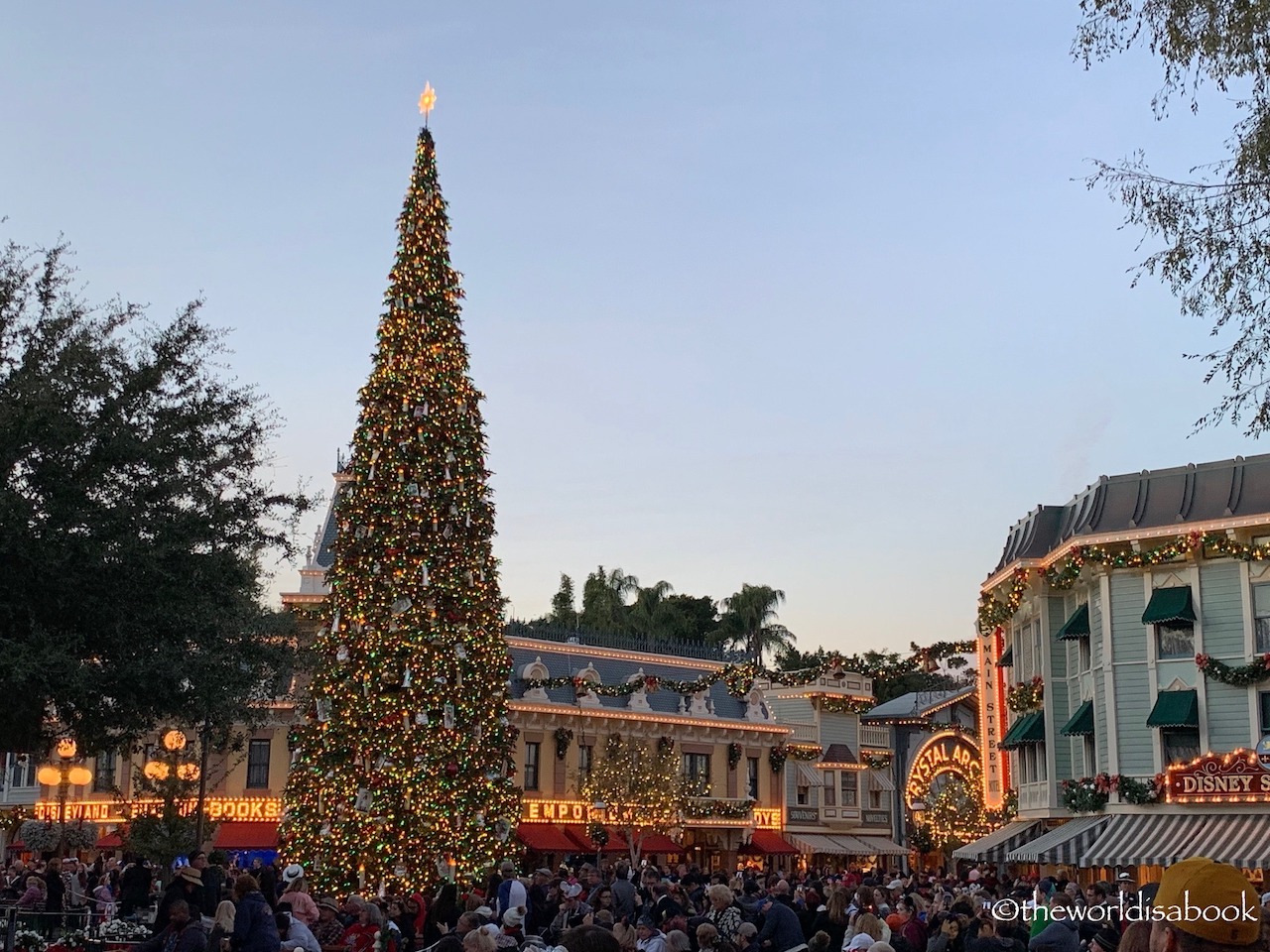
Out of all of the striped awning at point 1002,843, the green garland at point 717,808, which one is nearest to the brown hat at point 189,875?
the striped awning at point 1002,843

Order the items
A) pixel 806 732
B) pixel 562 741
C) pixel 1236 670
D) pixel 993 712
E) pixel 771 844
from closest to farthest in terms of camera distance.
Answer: pixel 1236 670, pixel 993 712, pixel 562 741, pixel 771 844, pixel 806 732

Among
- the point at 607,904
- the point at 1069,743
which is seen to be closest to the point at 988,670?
the point at 1069,743

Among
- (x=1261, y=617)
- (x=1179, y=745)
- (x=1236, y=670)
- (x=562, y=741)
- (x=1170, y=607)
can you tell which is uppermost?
(x=1170, y=607)

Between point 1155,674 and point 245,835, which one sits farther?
point 245,835

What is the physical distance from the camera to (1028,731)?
123ft

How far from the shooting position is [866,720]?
64.4 metres

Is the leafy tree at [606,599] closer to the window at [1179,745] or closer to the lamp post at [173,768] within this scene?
the lamp post at [173,768]

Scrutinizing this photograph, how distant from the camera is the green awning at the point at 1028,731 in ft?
123

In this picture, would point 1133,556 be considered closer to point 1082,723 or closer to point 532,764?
point 1082,723

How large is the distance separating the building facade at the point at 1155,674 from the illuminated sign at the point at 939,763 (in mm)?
25269

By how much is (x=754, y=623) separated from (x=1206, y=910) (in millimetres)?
77330

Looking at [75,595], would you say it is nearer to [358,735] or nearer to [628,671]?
[358,735]

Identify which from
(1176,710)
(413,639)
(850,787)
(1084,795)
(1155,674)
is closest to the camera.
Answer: (413,639)

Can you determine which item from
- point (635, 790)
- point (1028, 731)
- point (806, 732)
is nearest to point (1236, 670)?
point (1028, 731)
